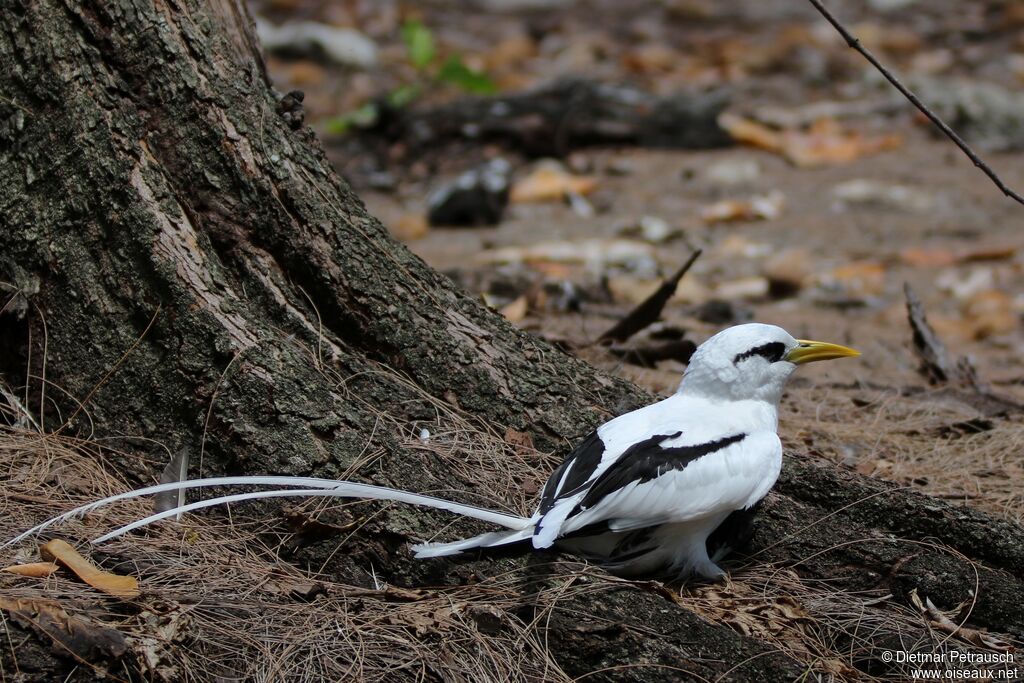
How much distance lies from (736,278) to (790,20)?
5.89m

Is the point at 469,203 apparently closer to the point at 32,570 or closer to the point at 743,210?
the point at 743,210

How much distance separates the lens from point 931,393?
179 inches

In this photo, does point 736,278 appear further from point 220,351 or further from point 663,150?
point 220,351

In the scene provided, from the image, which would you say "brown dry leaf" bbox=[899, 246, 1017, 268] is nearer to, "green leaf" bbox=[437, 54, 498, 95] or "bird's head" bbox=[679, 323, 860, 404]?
"green leaf" bbox=[437, 54, 498, 95]

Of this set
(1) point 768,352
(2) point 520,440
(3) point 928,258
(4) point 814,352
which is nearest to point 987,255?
(3) point 928,258

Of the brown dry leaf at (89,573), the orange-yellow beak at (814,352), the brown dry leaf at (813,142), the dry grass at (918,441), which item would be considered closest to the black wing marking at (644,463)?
the orange-yellow beak at (814,352)

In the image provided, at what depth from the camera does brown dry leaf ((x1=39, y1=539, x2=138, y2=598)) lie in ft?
8.65

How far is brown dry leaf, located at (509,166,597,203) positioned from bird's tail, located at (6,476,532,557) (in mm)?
5219

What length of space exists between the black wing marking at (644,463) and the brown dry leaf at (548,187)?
16.6ft

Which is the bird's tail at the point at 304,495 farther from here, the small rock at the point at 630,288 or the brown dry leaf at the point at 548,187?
the brown dry leaf at the point at 548,187

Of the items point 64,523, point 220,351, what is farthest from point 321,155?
point 64,523

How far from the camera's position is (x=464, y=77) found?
9.28 metres

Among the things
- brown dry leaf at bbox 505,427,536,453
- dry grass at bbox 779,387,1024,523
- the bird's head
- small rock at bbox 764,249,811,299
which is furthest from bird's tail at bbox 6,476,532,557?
small rock at bbox 764,249,811,299

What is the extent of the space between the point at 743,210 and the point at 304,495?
17.7ft
